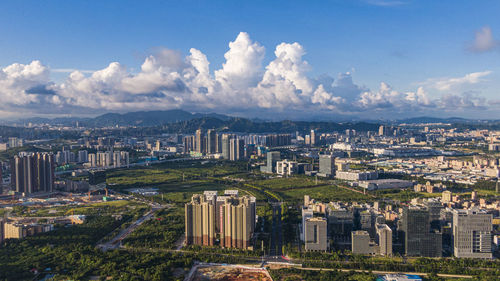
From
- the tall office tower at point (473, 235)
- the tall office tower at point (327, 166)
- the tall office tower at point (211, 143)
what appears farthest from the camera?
the tall office tower at point (211, 143)

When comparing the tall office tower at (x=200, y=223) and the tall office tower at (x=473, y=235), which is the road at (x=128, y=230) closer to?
the tall office tower at (x=200, y=223)

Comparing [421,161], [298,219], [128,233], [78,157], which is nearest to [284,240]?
[298,219]

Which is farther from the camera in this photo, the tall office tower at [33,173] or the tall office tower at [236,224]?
the tall office tower at [33,173]

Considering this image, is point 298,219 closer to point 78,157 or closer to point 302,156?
point 302,156

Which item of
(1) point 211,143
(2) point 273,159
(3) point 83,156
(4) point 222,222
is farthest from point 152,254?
(1) point 211,143

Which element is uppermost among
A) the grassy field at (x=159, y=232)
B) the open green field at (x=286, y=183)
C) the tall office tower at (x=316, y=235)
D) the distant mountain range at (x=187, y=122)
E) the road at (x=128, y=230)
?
the distant mountain range at (x=187, y=122)

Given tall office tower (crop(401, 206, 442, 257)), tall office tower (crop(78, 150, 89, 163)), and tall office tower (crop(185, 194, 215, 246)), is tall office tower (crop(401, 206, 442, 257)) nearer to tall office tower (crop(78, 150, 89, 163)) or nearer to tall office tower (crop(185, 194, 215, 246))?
tall office tower (crop(185, 194, 215, 246))

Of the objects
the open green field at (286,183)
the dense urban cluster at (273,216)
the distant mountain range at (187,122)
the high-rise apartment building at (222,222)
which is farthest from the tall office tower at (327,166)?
the distant mountain range at (187,122)
